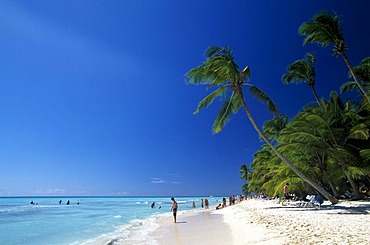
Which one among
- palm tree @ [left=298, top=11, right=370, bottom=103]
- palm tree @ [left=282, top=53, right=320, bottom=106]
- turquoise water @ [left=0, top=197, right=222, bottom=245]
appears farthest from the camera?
palm tree @ [left=282, top=53, right=320, bottom=106]

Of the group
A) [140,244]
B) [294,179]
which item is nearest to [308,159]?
[294,179]

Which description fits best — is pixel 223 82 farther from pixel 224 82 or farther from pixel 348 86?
pixel 348 86

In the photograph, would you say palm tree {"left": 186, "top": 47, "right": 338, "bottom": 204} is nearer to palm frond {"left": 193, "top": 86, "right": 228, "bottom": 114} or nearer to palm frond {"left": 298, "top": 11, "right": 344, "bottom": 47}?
palm frond {"left": 193, "top": 86, "right": 228, "bottom": 114}

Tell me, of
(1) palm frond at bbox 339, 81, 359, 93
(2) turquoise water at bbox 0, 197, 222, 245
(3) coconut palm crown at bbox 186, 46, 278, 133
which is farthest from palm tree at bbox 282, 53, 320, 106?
(2) turquoise water at bbox 0, 197, 222, 245

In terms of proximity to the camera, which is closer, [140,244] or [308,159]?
[140,244]

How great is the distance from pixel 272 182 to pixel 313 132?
9131 mm

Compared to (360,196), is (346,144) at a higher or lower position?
higher

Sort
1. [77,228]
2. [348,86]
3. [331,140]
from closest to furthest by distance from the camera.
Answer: [331,140]
[77,228]
[348,86]

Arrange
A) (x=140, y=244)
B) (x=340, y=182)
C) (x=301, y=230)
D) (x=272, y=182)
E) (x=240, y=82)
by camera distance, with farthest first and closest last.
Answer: (x=272, y=182) → (x=340, y=182) → (x=240, y=82) → (x=140, y=244) → (x=301, y=230)

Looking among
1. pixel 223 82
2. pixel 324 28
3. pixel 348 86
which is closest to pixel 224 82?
pixel 223 82

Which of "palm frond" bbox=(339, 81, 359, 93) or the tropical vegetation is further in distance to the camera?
"palm frond" bbox=(339, 81, 359, 93)

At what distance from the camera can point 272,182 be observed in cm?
2330

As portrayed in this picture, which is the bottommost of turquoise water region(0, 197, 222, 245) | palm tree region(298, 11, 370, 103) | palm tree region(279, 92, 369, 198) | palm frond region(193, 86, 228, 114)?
turquoise water region(0, 197, 222, 245)

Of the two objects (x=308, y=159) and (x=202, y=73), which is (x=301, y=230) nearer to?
(x=202, y=73)
